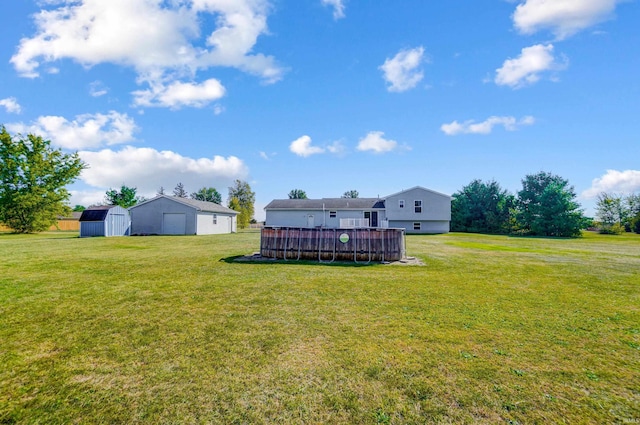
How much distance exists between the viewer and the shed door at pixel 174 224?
29.0 m

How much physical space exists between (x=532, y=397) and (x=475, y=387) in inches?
19.6

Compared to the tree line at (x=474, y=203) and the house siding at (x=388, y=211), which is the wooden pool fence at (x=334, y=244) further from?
the tree line at (x=474, y=203)

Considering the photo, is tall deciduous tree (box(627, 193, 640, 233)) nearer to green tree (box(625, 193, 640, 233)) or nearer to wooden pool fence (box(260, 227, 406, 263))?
green tree (box(625, 193, 640, 233))

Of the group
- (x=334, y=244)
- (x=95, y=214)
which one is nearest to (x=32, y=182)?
(x=95, y=214)

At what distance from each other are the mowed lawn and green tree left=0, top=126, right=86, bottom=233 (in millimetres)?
34113

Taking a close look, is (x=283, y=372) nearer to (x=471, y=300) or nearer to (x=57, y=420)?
(x=57, y=420)

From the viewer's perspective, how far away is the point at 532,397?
2.91 m

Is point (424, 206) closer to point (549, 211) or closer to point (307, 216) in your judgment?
point (307, 216)

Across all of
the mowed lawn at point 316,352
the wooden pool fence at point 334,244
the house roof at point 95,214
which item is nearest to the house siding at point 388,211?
the house roof at point 95,214

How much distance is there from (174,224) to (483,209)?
38.5 metres

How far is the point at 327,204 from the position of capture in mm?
35094

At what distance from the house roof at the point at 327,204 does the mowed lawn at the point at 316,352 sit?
27.0 m

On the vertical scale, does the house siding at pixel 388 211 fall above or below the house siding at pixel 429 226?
above

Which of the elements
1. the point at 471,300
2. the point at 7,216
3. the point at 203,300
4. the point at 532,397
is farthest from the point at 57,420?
the point at 7,216
